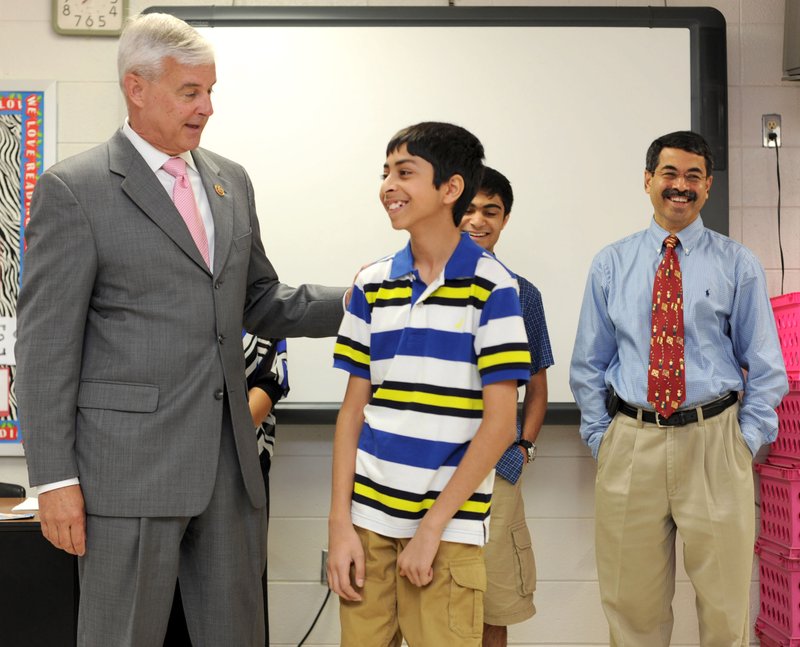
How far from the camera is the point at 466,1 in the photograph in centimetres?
322

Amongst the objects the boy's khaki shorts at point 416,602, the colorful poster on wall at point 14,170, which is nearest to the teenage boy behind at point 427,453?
the boy's khaki shorts at point 416,602

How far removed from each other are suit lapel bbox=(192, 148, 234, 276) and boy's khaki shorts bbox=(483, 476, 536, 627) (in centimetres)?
115

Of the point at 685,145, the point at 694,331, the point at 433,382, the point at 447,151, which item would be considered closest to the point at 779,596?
the point at 694,331

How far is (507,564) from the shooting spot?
8.15 feet

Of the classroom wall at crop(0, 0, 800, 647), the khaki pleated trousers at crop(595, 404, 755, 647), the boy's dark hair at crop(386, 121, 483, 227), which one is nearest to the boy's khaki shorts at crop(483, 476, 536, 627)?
the khaki pleated trousers at crop(595, 404, 755, 647)

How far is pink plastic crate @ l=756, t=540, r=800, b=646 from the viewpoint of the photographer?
113 inches

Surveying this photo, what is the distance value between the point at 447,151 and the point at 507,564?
135cm

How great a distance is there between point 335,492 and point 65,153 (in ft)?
7.21

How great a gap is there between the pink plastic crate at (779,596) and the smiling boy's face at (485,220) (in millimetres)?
1478

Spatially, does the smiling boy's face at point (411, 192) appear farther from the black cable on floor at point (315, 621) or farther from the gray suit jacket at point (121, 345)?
the black cable on floor at point (315, 621)

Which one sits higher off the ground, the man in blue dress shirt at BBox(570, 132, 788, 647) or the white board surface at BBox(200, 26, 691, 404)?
the white board surface at BBox(200, 26, 691, 404)

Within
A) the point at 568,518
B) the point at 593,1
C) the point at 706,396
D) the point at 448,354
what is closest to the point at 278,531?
the point at 568,518

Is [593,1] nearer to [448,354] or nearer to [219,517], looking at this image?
[448,354]

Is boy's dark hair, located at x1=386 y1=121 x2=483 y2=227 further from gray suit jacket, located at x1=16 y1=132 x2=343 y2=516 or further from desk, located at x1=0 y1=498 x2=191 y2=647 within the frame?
desk, located at x1=0 y1=498 x2=191 y2=647
